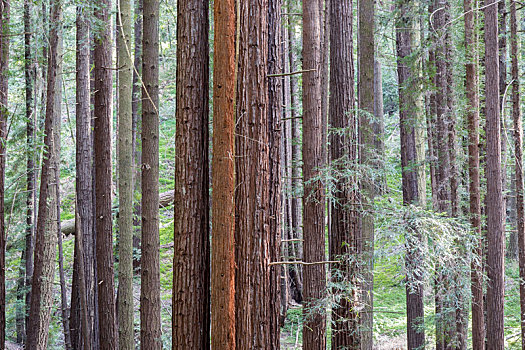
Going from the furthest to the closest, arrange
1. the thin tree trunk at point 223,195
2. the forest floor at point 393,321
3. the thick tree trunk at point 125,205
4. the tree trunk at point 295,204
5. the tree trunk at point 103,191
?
1. the tree trunk at point 295,204
2. the forest floor at point 393,321
3. the tree trunk at point 103,191
4. the thick tree trunk at point 125,205
5. the thin tree trunk at point 223,195

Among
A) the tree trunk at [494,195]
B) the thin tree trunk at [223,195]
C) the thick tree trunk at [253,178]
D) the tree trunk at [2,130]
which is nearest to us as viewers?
the thin tree trunk at [223,195]

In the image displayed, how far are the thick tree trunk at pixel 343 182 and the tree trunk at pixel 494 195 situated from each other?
419cm

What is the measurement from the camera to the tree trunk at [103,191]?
8.71 m

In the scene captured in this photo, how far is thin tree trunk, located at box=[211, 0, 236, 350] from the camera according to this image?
4047 millimetres

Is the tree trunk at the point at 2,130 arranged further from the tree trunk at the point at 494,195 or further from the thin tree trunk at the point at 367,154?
the tree trunk at the point at 494,195

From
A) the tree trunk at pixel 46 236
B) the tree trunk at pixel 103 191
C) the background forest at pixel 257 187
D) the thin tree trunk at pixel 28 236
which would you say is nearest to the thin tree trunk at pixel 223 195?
the background forest at pixel 257 187

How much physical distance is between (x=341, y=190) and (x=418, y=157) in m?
7.34

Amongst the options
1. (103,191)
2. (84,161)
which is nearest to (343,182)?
(103,191)

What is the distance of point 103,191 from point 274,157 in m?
4.84

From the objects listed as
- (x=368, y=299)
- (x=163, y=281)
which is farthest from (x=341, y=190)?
(x=163, y=281)

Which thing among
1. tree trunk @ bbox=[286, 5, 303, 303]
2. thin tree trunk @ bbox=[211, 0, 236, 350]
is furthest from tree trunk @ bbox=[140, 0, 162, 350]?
tree trunk @ bbox=[286, 5, 303, 303]

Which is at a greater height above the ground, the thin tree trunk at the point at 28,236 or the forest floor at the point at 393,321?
the thin tree trunk at the point at 28,236

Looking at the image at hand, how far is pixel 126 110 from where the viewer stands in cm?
834

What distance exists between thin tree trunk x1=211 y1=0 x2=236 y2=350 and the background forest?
0.01 metres
